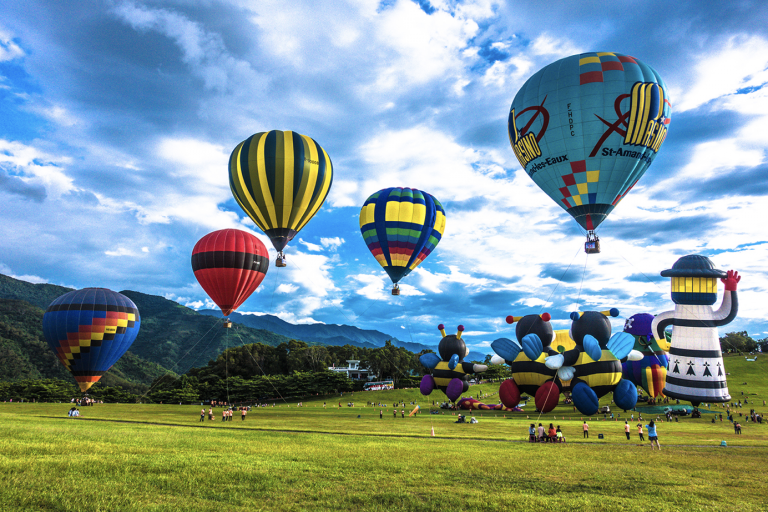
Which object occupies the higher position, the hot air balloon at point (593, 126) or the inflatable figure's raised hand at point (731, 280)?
the hot air balloon at point (593, 126)

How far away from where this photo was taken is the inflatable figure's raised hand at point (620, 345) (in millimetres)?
38344

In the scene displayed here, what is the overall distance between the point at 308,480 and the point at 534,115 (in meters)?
26.5

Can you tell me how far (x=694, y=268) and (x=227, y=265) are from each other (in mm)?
44885

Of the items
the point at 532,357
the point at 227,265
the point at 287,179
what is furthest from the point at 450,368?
the point at 287,179

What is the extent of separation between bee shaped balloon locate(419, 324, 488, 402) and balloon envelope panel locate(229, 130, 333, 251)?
72.8 ft

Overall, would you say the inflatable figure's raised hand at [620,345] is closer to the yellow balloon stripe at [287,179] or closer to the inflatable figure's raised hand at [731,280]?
the inflatable figure's raised hand at [731,280]

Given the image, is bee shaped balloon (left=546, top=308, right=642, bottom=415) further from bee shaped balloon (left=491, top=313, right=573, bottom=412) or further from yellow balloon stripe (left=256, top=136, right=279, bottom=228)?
yellow balloon stripe (left=256, top=136, right=279, bottom=228)

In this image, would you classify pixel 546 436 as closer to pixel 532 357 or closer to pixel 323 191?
pixel 532 357

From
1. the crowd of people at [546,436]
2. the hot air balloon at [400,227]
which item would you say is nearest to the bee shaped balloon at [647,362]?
the hot air balloon at [400,227]

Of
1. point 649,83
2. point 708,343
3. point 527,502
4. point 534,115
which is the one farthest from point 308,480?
point 708,343

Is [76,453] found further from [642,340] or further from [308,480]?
[642,340]

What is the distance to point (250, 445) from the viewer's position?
56.7 ft

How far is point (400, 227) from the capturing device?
4278 cm

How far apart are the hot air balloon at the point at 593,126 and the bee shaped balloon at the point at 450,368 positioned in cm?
2239
